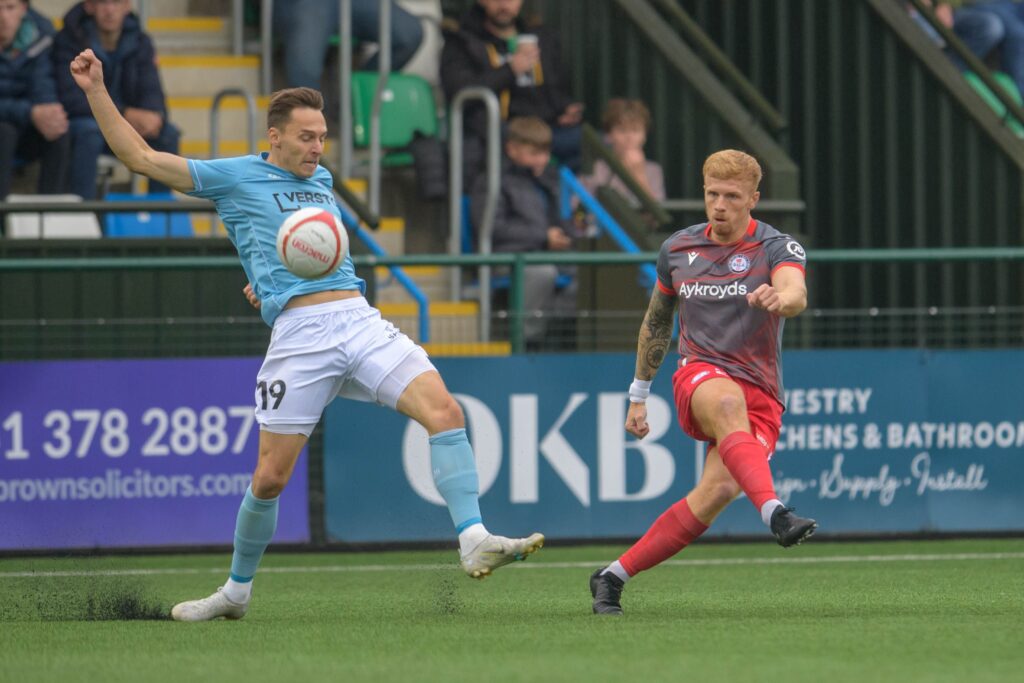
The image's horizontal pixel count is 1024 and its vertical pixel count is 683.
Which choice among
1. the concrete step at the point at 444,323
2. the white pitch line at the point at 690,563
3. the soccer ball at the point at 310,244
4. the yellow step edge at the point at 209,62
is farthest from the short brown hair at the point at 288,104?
the yellow step edge at the point at 209,62

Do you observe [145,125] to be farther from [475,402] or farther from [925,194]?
[925,194]

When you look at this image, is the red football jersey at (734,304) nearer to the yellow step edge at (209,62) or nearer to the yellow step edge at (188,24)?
the yellow step edge at (209,62)

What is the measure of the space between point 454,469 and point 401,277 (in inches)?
211

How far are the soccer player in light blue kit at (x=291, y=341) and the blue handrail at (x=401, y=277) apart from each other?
12.9 feet

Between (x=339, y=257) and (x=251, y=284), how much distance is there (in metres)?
0.50

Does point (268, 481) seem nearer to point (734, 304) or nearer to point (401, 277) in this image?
point (734, 304)

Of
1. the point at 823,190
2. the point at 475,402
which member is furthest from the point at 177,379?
the point at 823,190

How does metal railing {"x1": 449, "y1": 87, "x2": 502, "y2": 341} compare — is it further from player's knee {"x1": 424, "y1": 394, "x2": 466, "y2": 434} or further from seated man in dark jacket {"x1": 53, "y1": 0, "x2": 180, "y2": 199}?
player's knee {"x1": 424, "y1": 394, "x2": 466, "y2": 434}

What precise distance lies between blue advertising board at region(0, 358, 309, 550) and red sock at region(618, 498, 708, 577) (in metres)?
4.24

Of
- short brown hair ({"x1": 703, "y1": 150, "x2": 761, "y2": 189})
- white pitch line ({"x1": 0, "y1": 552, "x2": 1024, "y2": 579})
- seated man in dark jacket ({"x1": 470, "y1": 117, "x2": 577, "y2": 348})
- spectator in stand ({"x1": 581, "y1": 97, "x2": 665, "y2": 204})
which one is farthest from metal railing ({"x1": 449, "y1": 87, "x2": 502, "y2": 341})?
short brown hair ({"x1": 703, "y1": 150, "x2": 761, "y2": 189})

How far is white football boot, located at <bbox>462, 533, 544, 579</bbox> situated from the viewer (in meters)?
7.23

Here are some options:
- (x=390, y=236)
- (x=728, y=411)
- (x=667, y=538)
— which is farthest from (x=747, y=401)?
(x=390, y=236)

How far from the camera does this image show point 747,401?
7.67 m

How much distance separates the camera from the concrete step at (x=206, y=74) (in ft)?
48.8
